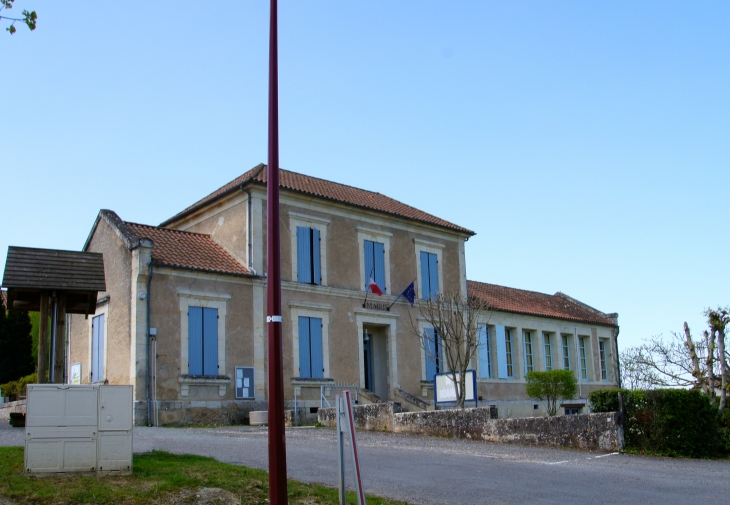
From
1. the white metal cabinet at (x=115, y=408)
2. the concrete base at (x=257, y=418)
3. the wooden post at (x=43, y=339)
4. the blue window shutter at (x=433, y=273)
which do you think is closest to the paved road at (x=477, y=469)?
the wooden post at (x=43, y=339)

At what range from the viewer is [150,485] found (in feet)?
26.9

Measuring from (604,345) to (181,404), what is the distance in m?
23.6

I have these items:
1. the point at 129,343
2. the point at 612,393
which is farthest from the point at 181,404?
the point at 612,393

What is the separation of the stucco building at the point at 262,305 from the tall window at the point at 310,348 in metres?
0.03

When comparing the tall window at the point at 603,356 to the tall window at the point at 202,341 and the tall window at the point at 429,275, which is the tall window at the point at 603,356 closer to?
the tall window at the point at 429,275

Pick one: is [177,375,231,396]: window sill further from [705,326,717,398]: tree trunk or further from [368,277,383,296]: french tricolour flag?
[705,326,717,398]: tree trunk

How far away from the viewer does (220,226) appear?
2578 cm

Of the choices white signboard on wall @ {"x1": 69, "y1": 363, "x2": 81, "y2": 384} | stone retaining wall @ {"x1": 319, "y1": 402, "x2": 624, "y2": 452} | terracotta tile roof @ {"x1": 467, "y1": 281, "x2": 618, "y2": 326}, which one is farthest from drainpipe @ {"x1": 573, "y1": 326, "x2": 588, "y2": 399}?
white signboard on wall @ {"x1": 69, "y1": 363, "x2": 81, "y2": 384}

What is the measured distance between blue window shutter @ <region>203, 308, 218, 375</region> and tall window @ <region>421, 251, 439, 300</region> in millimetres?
9032

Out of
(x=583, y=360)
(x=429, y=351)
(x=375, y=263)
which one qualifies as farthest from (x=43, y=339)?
(x=583, y=360)

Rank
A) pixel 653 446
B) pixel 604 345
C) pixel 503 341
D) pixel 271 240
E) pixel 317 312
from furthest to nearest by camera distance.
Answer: pixel 604 345 → pixel 503 341 → pixel 317 312 → pixel 653 446 → pixel 271 240

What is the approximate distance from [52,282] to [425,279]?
19369 mm

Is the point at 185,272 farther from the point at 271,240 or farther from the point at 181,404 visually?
the point at 271,240

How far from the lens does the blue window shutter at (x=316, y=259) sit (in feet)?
83.9
